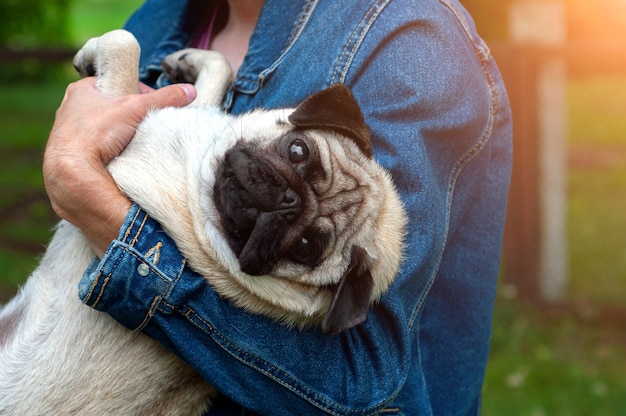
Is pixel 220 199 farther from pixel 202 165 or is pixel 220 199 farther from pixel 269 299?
pixel 269 299

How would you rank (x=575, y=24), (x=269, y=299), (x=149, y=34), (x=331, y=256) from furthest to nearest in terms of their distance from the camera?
(x=575, y=24) < (x=149, y=34) < (x=331, y=256) < (x=269, y=299)

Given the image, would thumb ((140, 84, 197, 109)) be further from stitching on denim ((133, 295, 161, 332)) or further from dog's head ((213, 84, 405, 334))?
stitching on denim ((133, 295, 161, 332))

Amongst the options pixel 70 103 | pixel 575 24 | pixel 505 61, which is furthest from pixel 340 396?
pixel 575 24

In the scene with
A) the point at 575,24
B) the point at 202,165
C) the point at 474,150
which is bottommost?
the point at 575,24

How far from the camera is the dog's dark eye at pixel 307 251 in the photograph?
2693mm

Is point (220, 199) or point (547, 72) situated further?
point (547, 72)

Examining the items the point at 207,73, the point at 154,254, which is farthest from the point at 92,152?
the point at 207,73

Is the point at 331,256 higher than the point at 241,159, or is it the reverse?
the point at 241,159

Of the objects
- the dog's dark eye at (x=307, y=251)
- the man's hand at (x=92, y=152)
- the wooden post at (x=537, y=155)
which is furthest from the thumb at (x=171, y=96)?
the wooden post at (x=537, y=155)

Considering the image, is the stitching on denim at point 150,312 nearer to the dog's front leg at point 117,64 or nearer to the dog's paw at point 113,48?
the dog's front leg at point 117,64

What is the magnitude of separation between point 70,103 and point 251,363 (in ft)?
3.92

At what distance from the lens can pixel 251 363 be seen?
7.85 feet

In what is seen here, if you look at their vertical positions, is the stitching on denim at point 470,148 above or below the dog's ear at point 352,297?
above

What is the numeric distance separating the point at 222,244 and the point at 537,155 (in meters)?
4.63
